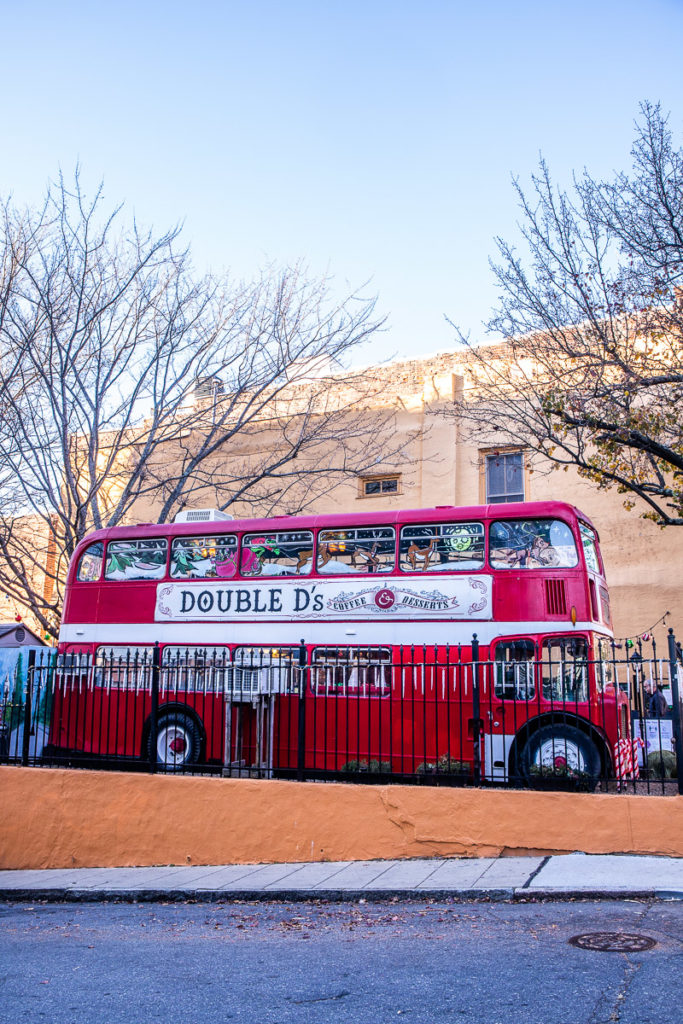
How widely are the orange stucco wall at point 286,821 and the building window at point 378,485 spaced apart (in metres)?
14.6

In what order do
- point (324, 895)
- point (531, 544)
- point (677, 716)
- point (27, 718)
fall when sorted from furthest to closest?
1. point (531, 544)
2. point (27, 718)
3. point (677, 716)
4. point (324, 895)

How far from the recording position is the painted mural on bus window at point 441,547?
44.4 ft

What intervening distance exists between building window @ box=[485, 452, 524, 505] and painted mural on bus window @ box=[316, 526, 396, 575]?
896cm

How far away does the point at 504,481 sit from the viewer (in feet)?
75.4

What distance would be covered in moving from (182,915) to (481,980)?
332 centimetres

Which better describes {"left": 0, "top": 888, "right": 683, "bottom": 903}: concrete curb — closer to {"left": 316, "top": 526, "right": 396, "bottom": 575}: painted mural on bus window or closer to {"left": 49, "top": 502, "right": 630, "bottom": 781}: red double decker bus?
{"left": 49, "top": 502, "right": 630, "bottom": 781}: red double decker bus

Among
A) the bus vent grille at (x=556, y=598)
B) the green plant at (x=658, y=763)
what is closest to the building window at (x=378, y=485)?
the bus vent grille at (x=556, y=598)

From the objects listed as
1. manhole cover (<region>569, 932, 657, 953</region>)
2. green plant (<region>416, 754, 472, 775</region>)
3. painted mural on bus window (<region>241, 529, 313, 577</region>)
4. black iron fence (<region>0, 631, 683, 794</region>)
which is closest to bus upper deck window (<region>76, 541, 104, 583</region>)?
painted mural on bus window (<region>241, 529, 313, 577</region>)

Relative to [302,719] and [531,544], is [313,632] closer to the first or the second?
[531,544]

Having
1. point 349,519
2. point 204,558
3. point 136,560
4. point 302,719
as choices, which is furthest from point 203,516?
point 302,719

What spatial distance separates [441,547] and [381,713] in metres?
3.71

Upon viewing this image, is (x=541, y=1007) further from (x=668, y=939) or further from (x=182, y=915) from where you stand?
(x=182, y=915)

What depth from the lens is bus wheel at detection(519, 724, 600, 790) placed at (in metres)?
9.41

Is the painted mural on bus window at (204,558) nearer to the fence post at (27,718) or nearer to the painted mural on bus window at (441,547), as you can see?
the painted mural on bus window at (441,547)
